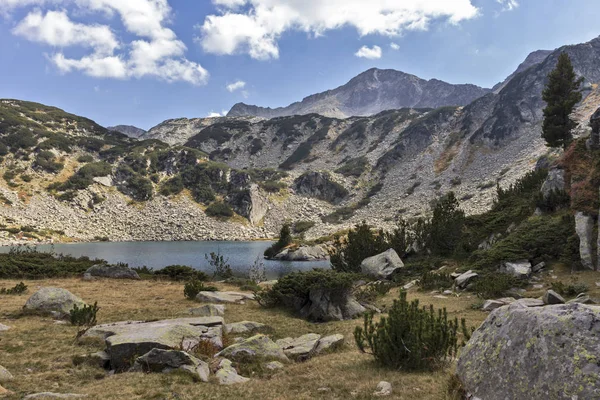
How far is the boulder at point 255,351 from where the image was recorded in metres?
10.3

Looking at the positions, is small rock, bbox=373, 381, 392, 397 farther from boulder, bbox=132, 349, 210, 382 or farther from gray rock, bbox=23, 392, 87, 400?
gray rock, bbox=23, 392, 87, 400

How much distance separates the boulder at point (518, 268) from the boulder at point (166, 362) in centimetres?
1948

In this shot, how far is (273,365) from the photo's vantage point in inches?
389

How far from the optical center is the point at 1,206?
94062 mm

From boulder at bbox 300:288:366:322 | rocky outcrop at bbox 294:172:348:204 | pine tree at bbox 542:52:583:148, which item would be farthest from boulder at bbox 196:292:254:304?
rocky outcrop at bbox 294:172:348:204

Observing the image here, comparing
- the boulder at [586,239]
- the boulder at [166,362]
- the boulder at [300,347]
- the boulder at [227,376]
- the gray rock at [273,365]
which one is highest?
the boulder at [586,239]

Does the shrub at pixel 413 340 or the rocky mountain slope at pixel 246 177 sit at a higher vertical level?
the rocky mountain slope at pixel 246 177

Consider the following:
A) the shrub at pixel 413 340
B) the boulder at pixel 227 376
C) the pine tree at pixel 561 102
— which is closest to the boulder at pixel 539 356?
the shrub at pixel 413 340

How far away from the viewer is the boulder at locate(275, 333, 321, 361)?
11.1 metres

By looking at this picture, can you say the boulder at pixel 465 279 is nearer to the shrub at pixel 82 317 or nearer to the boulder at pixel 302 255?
the shrub at pixel 82 317

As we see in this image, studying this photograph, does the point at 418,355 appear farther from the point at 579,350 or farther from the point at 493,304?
the point at 493,304

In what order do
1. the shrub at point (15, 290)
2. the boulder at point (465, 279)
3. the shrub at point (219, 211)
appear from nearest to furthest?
the shrub at point (15, 290) < the boulder at point (465, 279) < the shrub at point (219, 211)

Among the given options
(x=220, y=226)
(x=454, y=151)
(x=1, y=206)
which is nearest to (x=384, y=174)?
(x=454, y=151)

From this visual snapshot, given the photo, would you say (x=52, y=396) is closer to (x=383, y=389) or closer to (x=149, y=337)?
(x=149, y=337)
